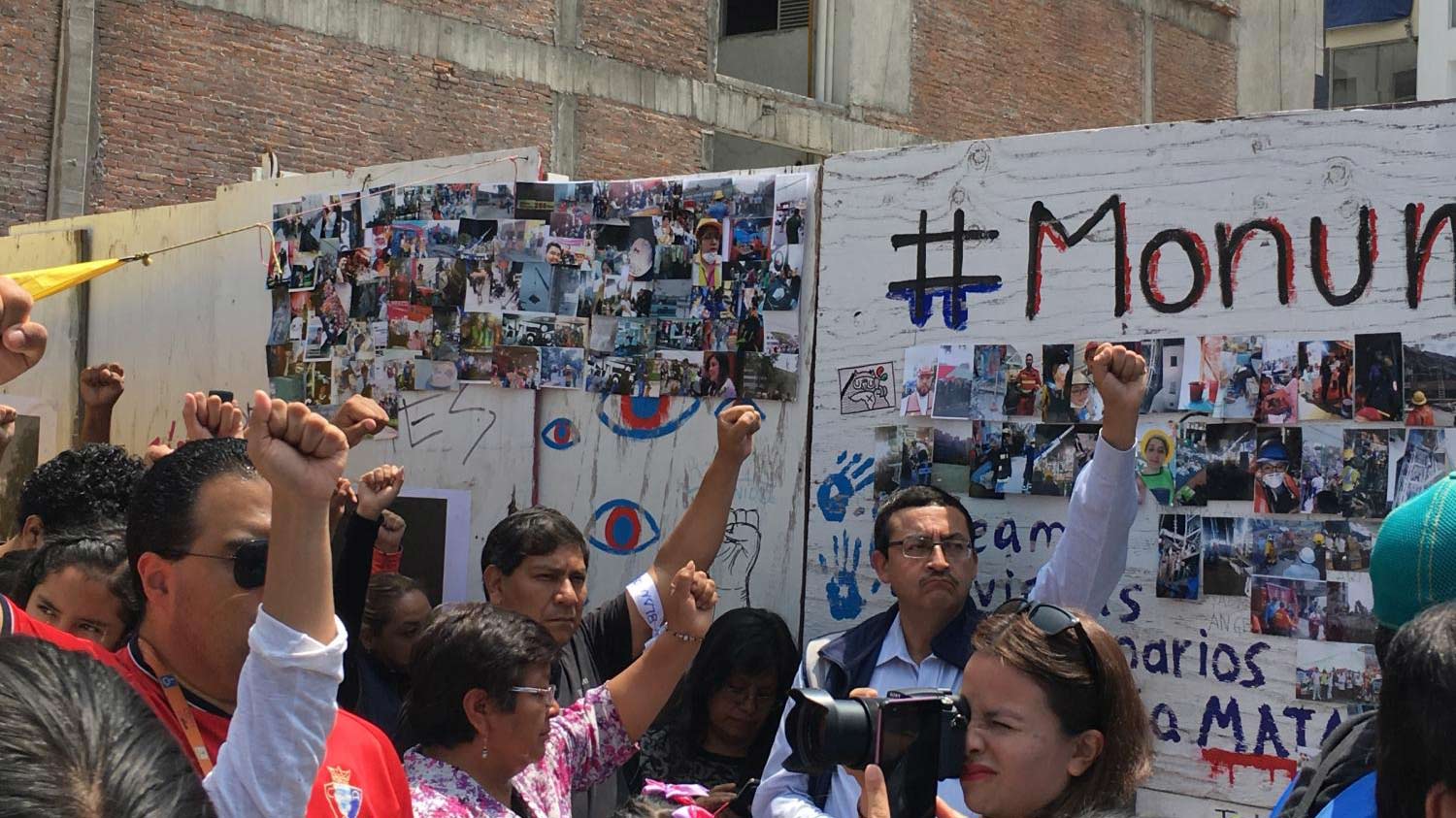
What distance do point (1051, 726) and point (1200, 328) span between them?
6.25 feet

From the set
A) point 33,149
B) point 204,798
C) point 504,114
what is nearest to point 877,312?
point 204,798

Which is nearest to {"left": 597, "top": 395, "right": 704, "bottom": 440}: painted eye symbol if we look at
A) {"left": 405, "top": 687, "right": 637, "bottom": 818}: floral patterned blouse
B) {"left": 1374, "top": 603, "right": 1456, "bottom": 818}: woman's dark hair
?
{"left": 405, "top": 687, "right": 637, "bottom": 818}: floral patterned blouse

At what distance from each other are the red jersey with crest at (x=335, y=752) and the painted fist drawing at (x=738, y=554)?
→ 8.30 ft

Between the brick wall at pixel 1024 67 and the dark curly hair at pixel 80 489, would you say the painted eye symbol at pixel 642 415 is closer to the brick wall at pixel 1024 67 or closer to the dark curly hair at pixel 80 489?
the dark curly hair at pixel 80 489

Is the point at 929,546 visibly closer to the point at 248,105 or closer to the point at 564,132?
the point at 248,105

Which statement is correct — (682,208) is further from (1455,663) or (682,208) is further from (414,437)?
(1455,663)

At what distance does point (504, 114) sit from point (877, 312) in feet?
41.9

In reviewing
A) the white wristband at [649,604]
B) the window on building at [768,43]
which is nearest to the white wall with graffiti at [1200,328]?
the white wristband at [649,604]

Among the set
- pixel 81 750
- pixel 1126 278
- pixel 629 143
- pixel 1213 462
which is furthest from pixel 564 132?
pixel 81 750

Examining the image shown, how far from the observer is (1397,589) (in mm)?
2375

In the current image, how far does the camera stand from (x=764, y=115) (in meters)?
18.4

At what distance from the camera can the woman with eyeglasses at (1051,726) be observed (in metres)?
2.52

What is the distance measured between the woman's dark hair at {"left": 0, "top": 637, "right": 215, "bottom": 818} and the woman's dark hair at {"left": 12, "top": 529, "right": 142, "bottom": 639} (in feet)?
8.33

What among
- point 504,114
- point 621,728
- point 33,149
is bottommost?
point 621,728
